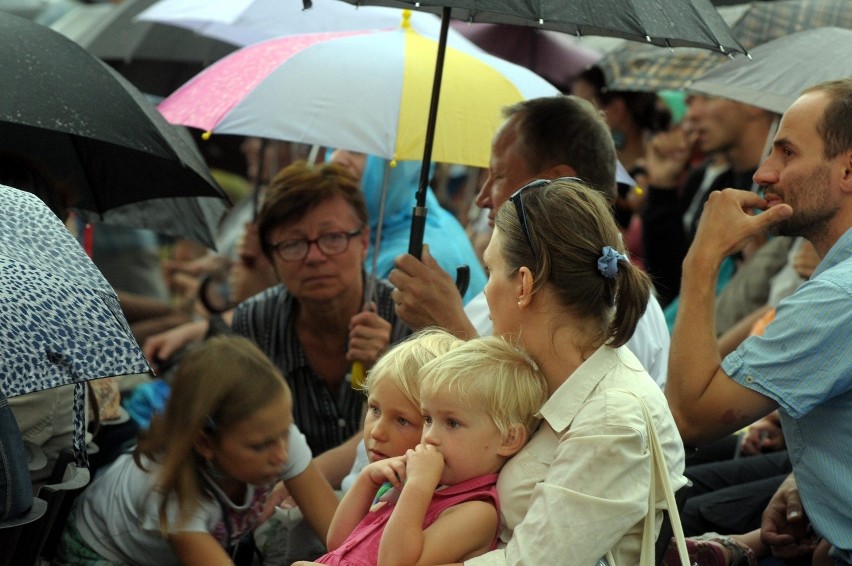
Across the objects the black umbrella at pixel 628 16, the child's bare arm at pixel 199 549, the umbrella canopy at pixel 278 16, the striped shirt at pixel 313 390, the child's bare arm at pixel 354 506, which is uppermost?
the black umbrella at pixel 628 16

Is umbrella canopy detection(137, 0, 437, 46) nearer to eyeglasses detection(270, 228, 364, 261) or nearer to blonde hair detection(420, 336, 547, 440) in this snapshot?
eyeglasses detection(270, 228, 364, 261)

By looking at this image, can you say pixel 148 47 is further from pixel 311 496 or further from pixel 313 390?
pixel 311 496

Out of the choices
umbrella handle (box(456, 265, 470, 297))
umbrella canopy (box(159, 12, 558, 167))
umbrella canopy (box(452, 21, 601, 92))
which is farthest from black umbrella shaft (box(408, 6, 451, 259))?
umbrella canopy (box(452, 21, 601, 92))

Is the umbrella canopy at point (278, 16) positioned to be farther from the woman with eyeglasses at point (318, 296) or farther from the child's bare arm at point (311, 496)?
the child's bare arm at point (311, 496)

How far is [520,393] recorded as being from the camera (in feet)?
9.32

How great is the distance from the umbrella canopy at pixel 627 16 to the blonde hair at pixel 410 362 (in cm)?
88

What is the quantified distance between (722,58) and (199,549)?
3.79 metres

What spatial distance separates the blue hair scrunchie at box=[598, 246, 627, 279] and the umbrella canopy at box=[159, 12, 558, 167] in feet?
5.58

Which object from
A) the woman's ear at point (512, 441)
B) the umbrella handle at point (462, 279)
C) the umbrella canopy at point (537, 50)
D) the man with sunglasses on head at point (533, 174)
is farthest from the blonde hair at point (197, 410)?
the umbrella canopy at point (537, 50)

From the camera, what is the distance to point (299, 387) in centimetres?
480

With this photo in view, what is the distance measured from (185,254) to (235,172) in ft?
3.47

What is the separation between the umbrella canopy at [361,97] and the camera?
14.7 ft

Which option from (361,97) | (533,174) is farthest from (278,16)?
(533,174)

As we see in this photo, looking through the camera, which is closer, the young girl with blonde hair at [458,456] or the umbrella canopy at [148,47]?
the young girl with blonde hair at [458,456]
